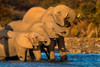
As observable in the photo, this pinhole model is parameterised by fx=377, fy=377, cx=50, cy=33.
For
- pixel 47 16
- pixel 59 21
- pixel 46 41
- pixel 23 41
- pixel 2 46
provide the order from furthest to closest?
1. pixel 47 16
2. pixel 2 46
3. pixel 59 21
4. pixel 23 41
5. pixel 46 41

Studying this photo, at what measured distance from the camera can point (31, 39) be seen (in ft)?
63.3

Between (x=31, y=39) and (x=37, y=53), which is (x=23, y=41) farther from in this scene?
(x=37, y=53)

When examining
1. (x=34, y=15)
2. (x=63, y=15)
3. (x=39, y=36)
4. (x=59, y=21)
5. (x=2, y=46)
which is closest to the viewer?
(x=39, y=36)

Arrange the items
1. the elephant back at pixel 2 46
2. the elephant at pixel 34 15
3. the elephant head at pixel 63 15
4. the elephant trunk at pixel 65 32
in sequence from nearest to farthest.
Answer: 1. the elephant trunk at pixel 65 32
2. the elephant head at pixel 63 15
3. the elephant back at pixel 2 46
4. the elephant at pixel 34 15

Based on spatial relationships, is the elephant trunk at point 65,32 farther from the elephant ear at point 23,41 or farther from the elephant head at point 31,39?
the elephant ear at point 23,41

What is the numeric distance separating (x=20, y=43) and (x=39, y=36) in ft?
3.64

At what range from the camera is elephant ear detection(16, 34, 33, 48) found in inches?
759

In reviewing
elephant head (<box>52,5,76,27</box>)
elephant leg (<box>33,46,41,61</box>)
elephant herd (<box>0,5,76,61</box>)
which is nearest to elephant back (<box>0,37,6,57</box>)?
elephant herd (<box>0,5,76,61</box>)

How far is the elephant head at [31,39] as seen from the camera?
62.1ft

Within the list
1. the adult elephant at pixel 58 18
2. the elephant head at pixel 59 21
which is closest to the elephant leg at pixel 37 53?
the adult elephant at pixel 58 18

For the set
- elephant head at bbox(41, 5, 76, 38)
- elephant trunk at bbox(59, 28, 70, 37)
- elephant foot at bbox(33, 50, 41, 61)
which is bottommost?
elephant foot at bbox(33, 50, 41, 61)

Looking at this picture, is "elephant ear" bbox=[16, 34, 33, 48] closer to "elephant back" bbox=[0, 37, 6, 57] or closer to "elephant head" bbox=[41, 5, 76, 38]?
"elephant back" bbox=[0, 37, 6, 57]

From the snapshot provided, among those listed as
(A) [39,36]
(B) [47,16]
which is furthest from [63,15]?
(A) [39,36]

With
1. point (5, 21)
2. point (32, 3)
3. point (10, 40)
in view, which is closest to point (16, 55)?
point (10, 40)
